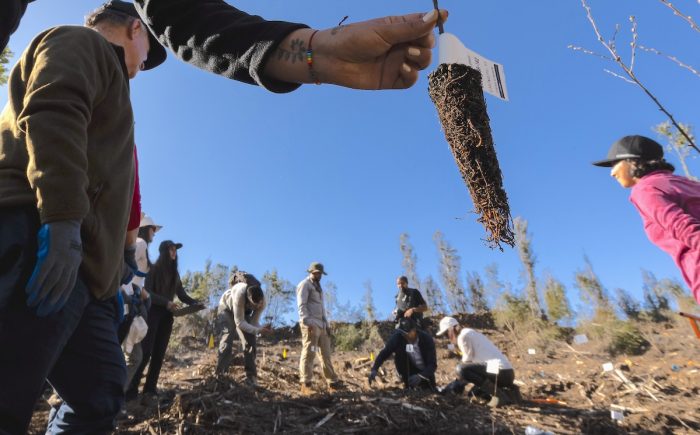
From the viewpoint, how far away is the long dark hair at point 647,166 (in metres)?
3.16

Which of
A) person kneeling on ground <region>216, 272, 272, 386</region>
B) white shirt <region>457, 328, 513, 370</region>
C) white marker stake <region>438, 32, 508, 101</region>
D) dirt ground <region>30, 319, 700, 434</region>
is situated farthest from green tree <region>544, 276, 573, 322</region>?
white marker stake <region>438, 32, 508, 101</region>

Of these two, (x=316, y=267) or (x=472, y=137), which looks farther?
(x=316, y=267)

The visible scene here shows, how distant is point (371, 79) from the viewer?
1.38m

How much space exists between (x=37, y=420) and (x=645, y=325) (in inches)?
674

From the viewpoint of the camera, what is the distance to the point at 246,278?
267 inches

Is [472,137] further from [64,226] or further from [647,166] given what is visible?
[64,226]

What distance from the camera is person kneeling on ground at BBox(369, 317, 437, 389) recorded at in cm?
720

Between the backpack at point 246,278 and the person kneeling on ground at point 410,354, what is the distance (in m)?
2.86

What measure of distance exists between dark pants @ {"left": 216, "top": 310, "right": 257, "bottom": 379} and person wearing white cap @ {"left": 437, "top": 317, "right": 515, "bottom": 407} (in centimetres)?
349

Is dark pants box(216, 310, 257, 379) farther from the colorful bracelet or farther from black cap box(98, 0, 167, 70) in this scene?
the colorful bracelet

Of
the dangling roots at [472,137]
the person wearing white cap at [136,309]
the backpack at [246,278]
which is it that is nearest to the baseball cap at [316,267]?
the backpack at [246,278]

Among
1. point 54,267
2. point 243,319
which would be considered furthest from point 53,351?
point 243,319

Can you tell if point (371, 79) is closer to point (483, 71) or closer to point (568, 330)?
point (483, 71)

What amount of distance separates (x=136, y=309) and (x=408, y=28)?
147 inches
